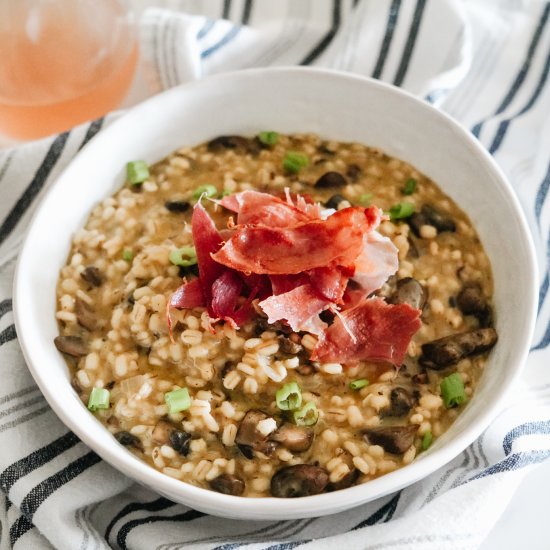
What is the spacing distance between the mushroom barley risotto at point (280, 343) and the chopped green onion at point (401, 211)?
7cm

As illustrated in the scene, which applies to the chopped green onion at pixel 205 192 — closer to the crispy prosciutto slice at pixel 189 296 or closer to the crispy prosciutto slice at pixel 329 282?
the crispy prosciutto slice at pixel 189 296

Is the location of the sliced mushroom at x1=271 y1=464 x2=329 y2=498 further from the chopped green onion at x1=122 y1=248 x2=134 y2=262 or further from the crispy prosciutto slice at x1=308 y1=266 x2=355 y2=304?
the chopped green onion at x1=122 y1=248 x2=134 y2=262

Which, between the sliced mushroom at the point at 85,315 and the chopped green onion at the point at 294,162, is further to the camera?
the chopped green onion at the point at 294,162

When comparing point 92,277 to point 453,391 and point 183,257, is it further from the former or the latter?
point 453,391

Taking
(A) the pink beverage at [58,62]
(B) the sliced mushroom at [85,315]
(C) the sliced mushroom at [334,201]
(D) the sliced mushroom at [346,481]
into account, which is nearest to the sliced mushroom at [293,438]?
(D) the sliced mushroom at [346,481]

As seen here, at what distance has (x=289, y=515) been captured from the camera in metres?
2.91

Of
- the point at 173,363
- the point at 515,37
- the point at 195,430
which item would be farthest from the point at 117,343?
the point at 515,37

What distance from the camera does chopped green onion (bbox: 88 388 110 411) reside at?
3.25 m

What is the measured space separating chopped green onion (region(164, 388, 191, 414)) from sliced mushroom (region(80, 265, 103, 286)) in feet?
2.27

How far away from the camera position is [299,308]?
10.3 ft

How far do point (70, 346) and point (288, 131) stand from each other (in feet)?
5.06

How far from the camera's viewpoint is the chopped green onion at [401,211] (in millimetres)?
3699

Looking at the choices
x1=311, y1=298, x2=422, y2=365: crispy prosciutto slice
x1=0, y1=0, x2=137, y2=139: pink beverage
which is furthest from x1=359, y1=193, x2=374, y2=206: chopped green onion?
x1=0, y1=0, x2=137, y2=139: pink beverage

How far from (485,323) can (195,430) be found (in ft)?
4.02
